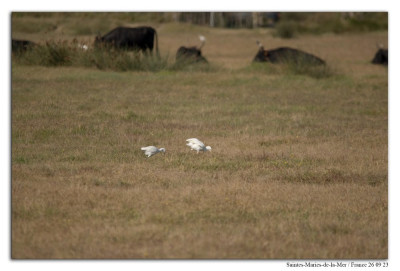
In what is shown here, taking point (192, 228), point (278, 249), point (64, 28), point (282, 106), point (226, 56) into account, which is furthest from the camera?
point (226, 56)

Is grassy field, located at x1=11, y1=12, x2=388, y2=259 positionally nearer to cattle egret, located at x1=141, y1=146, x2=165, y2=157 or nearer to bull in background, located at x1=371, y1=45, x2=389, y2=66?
cattle egret, located at x1=141, y1=146, x2=165, y2=157

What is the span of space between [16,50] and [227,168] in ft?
36.8

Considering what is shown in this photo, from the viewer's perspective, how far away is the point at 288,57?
52.2 feet

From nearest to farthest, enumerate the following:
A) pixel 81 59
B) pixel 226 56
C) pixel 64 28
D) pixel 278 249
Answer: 1. pixel 278 249
2. pixel 81 59
3. pixel 64 28
4. pixel 226 56

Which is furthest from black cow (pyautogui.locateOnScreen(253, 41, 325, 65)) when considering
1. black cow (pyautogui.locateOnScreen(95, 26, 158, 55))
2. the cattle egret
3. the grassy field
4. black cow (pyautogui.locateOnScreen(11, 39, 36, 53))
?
the cattle egret

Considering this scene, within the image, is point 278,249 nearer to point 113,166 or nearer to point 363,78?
point 113,166

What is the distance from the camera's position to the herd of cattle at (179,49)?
15609 mm

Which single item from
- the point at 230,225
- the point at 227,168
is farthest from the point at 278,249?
the point at 227,168

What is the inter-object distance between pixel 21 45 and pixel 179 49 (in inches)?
198

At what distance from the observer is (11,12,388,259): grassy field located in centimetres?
414

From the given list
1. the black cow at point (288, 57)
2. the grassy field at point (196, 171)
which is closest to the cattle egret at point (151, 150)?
the grassy field at point (196, 171)

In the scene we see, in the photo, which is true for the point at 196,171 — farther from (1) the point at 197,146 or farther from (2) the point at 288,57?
(2) the point at 288,57

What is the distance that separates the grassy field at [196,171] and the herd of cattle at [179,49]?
2999mm

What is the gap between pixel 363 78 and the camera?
592 inches
